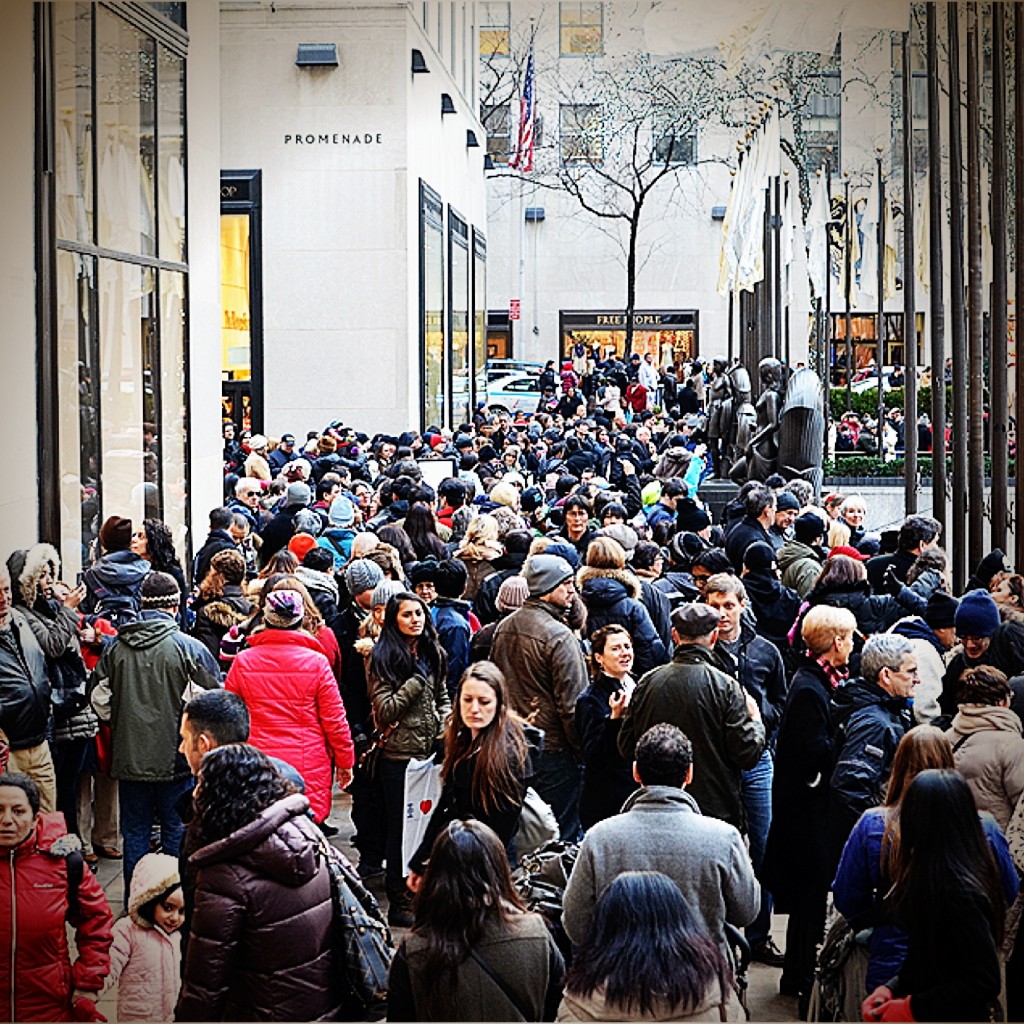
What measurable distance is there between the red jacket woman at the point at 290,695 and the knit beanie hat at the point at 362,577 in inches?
69.7

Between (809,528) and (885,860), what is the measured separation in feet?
20.7

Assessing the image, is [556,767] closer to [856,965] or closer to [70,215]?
[856,965]

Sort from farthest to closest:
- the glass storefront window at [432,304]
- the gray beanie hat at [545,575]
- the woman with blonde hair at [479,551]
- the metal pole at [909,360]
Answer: the glass storefront window at [432,304], the metal pole at [909,360], the woman with blonde hair at [479,551], the gray beanie hat at [545,575]

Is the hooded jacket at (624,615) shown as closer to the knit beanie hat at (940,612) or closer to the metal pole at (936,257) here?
the knit beanie hat at (940,612)

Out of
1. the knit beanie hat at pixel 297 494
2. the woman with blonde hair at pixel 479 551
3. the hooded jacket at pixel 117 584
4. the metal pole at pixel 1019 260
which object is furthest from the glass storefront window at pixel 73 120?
the metal pole at pixel 1019 260

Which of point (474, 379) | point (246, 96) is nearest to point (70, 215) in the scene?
point (246, 96)

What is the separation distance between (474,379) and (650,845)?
122 ft

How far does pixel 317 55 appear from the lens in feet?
91.2

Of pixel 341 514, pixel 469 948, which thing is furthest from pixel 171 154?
pixel 469 948

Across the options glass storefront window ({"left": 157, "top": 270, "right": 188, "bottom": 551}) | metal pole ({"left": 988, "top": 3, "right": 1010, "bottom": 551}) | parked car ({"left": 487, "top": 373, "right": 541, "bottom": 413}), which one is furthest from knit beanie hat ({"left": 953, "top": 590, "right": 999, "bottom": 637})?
parked car ({"left": 487, "top": 373, "right": 541, "bottom": 413})

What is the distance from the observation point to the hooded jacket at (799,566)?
1138 centimetres

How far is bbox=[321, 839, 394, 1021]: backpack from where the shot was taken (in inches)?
208

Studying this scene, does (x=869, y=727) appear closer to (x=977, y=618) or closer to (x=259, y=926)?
(x=977, y=618)

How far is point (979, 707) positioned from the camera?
6469mm
